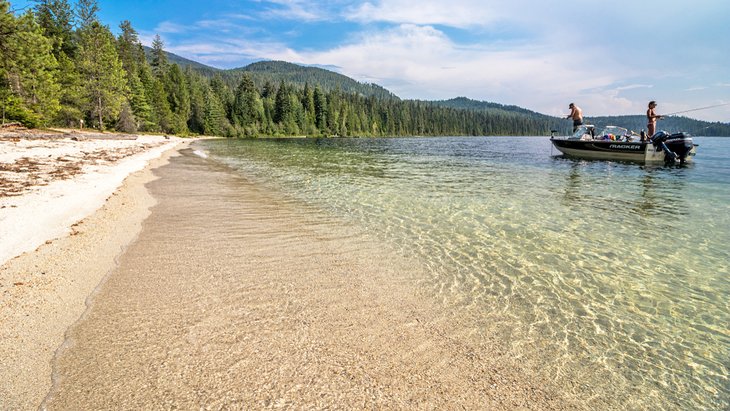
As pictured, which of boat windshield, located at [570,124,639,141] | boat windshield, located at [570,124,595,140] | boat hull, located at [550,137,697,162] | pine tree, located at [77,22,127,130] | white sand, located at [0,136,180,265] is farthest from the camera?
pine tree, located at [77,22,127,130]

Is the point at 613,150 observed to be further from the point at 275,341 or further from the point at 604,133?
the point at 275,341

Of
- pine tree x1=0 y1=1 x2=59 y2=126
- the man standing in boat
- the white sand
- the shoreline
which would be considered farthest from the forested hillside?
the man standing in boat

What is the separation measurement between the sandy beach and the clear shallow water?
0.78 meters

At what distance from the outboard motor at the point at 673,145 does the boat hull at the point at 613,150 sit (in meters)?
0.53

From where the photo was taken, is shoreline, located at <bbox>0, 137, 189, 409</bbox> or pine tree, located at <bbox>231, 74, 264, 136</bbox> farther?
pine tree, located at <bbox>231, 74, 264, 136</bbox>

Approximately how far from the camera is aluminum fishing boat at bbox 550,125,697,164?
3112cm

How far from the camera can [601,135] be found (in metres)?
36.6

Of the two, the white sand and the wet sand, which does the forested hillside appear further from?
the wet sand

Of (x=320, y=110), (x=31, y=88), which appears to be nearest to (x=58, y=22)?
(x=31, y=88)

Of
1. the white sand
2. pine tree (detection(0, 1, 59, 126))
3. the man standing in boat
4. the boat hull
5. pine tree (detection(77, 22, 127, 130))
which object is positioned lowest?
the white sand

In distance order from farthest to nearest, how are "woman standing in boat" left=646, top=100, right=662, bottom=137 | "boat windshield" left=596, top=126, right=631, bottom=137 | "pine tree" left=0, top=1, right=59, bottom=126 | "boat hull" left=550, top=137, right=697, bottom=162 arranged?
1. "pine tree" left=0, top=1, right=59, bottom=126
2. "boat windshield" left=596, top=126, right=631, bottom=137
3. "boat hull" left=550, top=137, right=697, bottom=162
4. "woman standing in boat" left=646, top=100, right=662, bottom=137

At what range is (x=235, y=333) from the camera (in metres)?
4.56

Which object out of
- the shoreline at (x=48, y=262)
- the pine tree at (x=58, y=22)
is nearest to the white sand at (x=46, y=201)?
the shoreline at (x=48, y=262)

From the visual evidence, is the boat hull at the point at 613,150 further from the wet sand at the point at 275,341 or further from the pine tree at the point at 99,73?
the pine tree at the point at 99,73
